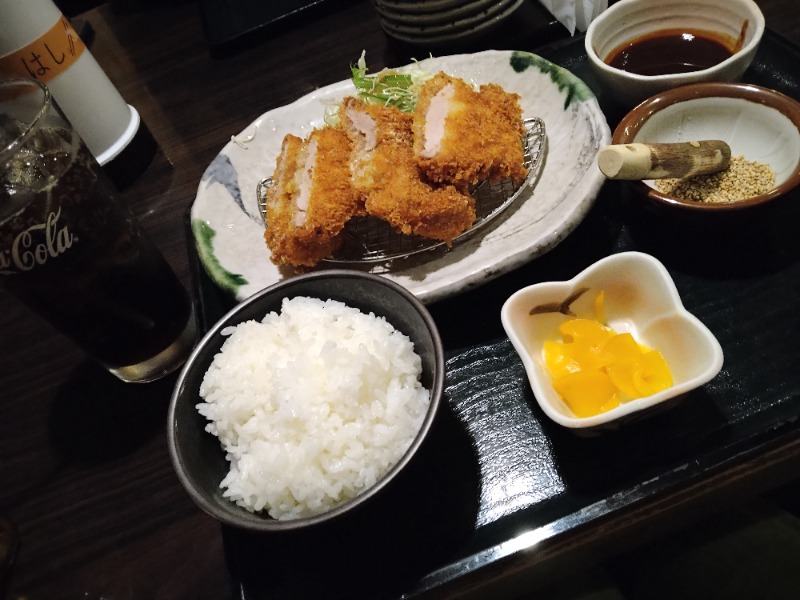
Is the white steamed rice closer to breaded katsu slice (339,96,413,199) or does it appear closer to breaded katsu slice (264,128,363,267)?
breaded katsu slice (264,128,363,267)

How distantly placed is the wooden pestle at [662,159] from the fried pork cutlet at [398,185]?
1.44ft

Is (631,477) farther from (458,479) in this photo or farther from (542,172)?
(542,172)

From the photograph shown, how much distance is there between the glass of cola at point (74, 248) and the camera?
1278mm

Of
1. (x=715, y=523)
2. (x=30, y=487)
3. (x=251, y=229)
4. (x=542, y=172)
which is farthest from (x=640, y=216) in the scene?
(x=30, y=487)

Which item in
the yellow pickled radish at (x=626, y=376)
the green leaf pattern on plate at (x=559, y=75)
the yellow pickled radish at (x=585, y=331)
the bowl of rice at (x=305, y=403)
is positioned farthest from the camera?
the green leaf pattern on plate at (x=559, y=75)

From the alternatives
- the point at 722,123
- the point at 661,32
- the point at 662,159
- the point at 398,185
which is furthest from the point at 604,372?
the point at 661,32

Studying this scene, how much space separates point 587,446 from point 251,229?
4.19 feet

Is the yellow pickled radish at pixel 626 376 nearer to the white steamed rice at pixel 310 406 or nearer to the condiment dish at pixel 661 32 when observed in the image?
the white steamed rice at pixel 310 406

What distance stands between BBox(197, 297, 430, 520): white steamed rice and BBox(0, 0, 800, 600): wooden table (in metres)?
0.30

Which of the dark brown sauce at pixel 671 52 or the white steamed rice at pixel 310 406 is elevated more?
the white steamed rice at pixel 310 406

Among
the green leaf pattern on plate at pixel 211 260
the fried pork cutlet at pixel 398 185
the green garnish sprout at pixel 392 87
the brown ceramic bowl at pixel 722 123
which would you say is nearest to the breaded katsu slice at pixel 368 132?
the fried pork cutlet at pixel 398 185

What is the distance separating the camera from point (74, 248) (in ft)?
4.44

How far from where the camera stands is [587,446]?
1.27 metres

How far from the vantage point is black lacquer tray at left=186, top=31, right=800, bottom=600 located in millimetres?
1180
